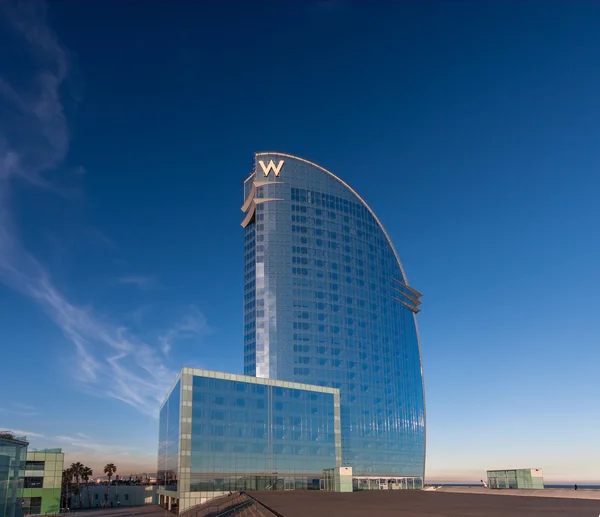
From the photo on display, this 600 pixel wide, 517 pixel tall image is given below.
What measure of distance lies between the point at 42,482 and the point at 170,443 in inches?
1376

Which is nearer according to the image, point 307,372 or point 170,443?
point 170,443

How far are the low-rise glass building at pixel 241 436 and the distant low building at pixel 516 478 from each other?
3394 cm

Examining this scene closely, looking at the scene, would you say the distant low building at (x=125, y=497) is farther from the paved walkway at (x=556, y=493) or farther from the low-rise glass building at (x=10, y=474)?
the paved walkway at (x=556, y=493)

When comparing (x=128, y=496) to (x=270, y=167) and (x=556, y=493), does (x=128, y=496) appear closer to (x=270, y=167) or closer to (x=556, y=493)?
(x=270, y=167)

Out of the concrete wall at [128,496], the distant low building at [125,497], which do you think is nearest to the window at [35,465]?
the distant low building at [125,497]

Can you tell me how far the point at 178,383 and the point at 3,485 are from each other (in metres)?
34.6

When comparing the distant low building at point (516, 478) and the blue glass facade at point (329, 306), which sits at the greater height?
the blue glass facade at point (329, 306)

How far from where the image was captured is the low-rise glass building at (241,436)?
68.9 meters

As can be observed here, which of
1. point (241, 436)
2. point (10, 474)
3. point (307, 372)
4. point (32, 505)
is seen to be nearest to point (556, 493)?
point (10, 474)

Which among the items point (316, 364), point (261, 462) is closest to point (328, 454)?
point (261, 462)

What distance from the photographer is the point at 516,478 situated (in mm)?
48750

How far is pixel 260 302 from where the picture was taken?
10375cm

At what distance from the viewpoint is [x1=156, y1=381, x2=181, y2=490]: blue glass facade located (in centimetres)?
7169

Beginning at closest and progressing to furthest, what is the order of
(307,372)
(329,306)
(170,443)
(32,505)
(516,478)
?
1. (516,478)
2. (170,443)
3. (32,505)
4. (307,372)
5. (329,306)
